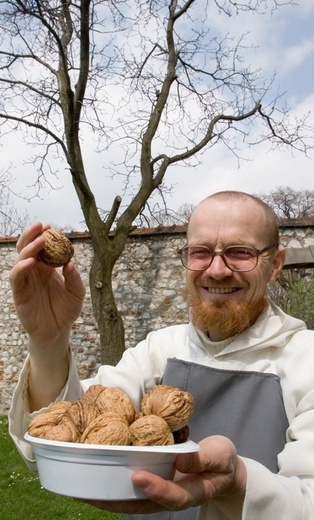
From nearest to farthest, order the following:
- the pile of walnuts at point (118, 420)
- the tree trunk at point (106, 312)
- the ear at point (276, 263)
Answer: the pile of walnuts at point (118, 420) → the ear at point (276, 263) → the tree trunk at point (106, 312)

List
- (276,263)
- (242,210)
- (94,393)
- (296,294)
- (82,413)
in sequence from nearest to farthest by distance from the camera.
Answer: (82,413) → (94,393) → (242,210) → (276,263) → (296,294)

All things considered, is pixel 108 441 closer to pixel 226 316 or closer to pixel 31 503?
pixel 226 316

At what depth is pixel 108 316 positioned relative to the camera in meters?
8.22

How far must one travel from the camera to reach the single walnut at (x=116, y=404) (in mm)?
1349

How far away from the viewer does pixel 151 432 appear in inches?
48.4

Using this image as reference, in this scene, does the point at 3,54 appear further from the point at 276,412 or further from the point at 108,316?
the point at 276,412

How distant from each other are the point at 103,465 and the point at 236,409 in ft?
1.89

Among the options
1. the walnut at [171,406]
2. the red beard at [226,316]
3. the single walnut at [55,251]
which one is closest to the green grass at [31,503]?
the red beard at [226,316]

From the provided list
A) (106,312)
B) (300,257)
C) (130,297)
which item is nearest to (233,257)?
(300,257)

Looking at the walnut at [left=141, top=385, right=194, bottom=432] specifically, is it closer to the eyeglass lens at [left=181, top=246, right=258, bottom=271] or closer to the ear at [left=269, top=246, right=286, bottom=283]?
the eyeglass lens at [left=181, top=246, right=258, bottom=271]

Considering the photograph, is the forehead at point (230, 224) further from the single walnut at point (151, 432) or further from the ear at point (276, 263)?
the single walnut at point (151, 432)

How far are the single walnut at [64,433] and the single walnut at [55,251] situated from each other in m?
0.54

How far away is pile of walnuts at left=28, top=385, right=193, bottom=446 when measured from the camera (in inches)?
48.3

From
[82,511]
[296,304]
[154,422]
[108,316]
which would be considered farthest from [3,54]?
[154,422]
